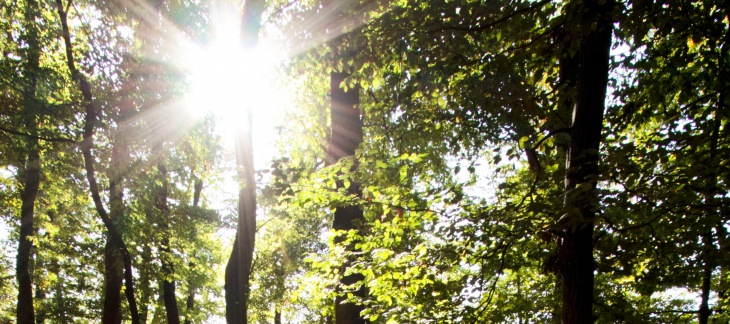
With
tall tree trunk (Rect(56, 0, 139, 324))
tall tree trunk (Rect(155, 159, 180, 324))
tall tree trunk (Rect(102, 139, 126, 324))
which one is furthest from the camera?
tall tree trunk (Rect(155, 159, 180, 324))

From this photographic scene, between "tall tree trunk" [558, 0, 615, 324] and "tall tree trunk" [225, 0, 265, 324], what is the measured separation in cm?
351

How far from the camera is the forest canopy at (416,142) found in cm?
307

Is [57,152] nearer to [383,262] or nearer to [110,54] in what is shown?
[110,54]

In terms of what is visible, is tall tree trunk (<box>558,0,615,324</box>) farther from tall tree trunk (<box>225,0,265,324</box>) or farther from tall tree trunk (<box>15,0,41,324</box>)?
tall tree trunk (<box>15,0,41,324</box>)

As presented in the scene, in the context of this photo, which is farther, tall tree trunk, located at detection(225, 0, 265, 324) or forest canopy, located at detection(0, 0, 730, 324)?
tall tree trunk, located at detection(225, 0, 265, 324)

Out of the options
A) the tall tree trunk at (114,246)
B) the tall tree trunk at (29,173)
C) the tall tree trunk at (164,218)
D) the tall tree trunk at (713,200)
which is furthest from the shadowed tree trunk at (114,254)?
the tall tree trunk at (713,200)

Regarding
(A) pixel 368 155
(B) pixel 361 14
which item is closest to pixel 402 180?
(A) pixel 368 155

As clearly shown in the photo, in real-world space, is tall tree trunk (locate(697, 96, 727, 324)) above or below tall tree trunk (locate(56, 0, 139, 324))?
below

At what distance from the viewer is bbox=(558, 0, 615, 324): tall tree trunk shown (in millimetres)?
2953

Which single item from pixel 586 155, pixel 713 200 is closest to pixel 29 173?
pixel 586 155

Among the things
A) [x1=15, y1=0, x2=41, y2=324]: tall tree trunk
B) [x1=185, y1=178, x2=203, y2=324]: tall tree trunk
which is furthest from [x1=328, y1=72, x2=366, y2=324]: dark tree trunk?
[x1=185, y1=178, x2=203, y2=324]: tall tree trunk

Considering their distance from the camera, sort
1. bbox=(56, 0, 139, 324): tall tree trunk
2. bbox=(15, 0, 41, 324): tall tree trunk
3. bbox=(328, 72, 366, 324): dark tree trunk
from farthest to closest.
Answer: bbox=(56, 0, 139, 324): tall tree trunk
bbox=(15, 0, 41, 324): tall tree trunk
bbox=(328, 72, 366, 324): dark tree trunk

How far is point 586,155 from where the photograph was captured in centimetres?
293

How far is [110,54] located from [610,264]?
8.83m
